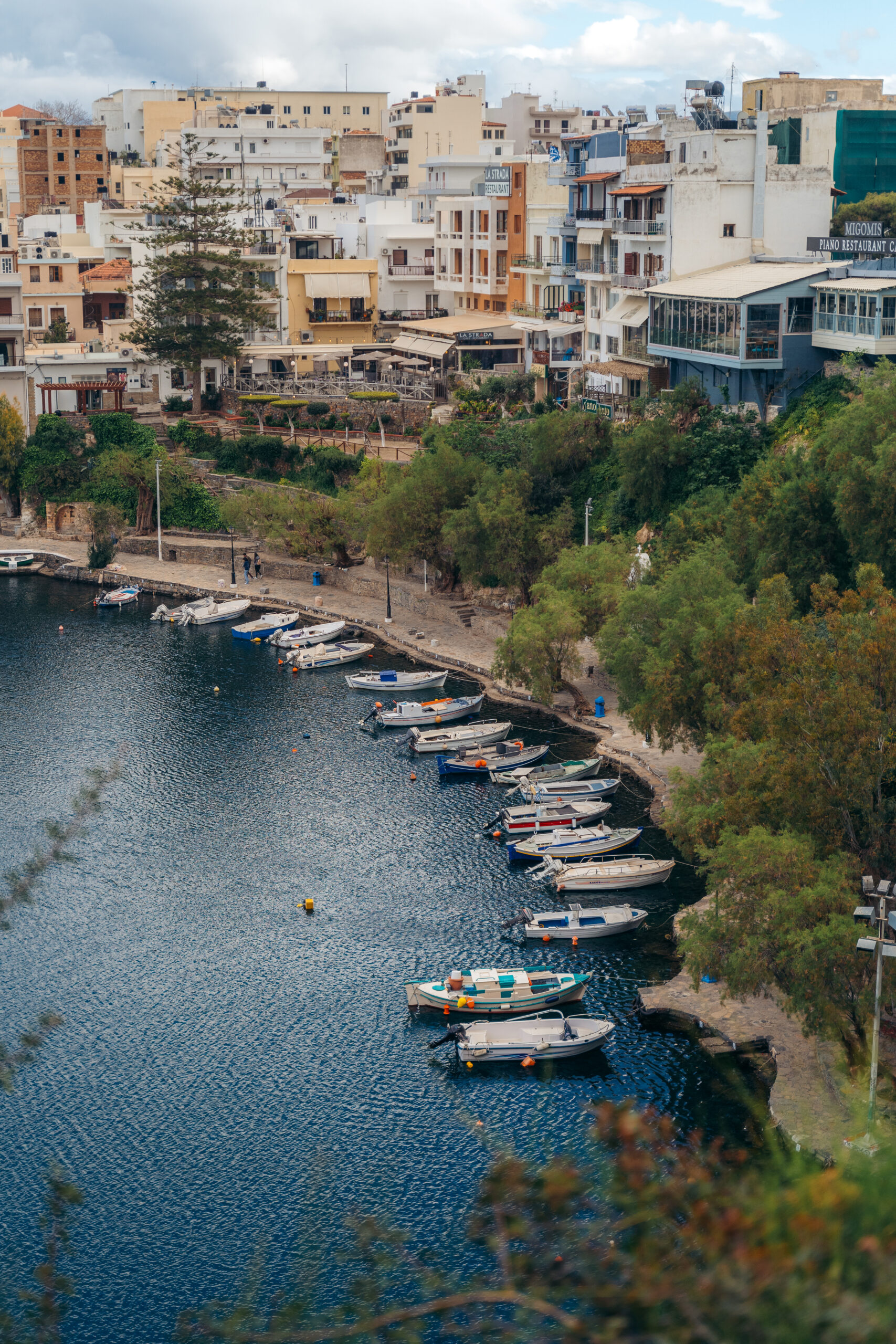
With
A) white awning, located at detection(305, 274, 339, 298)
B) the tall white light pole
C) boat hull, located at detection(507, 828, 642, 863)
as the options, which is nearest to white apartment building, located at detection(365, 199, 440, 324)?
white awning, located at detection(305, 274, 339, 298)

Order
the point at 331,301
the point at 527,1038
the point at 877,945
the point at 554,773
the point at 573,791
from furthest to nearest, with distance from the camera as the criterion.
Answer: the point at 331,301 < the point at 554,773 < the point at 573,791 < the point at 527,1038 < the point at 877,945

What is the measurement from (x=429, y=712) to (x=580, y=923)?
1815 centimetres

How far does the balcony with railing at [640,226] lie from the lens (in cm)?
6875

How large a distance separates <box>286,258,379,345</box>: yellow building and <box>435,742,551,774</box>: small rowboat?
4882cm

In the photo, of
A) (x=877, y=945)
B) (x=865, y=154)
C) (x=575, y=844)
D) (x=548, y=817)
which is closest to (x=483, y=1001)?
(x=575, y=844)

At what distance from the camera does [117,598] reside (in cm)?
7444

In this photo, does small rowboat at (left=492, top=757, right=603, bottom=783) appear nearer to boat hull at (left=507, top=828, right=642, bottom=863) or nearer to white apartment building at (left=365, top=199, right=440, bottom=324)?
boat hull at (left=507, top=828, right=642, bottom=863)

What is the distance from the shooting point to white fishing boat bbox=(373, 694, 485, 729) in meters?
56.0

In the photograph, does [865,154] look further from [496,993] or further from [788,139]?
[496,993]

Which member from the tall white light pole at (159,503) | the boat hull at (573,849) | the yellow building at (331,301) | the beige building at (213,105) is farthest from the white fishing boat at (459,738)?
the beige building at (213,105)

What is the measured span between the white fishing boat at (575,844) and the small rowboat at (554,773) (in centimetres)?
437

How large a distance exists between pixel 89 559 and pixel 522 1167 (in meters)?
74.5

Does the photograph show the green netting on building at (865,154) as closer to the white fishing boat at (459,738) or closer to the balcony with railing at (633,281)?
the balcony with railing at (633,281)

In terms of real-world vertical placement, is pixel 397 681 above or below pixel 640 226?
below
